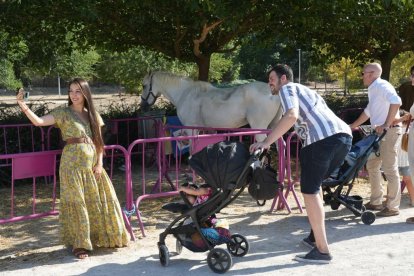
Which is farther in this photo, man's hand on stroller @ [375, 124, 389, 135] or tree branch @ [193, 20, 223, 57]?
tree branch @ [193, 20, 223, 57]

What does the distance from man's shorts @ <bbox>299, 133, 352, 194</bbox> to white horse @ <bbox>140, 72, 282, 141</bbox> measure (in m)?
4.14

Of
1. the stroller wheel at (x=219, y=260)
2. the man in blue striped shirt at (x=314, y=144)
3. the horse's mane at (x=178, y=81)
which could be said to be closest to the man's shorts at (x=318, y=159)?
the man in blue striped shirt at (x=314, y=144)

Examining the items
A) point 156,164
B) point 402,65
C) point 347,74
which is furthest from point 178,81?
point 347,74

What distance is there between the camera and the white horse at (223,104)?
30.0 feet

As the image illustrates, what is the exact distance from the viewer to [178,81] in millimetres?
9750

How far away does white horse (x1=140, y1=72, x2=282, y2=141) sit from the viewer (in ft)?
30.0

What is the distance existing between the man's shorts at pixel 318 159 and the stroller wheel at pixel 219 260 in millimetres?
942

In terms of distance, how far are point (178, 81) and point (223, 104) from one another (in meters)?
1.04

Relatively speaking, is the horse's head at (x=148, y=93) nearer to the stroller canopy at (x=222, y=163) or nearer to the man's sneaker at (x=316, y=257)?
the stroller canopy at (x=222, y=163)

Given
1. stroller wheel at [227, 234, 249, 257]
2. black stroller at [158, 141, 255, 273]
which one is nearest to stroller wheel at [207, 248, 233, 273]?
black stroller at [158, 141, 255, 273]

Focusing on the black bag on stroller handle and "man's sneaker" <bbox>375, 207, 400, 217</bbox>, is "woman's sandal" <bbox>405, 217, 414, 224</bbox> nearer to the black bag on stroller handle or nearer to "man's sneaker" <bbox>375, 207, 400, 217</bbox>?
Answer: "man's sneaker" <bbox>375, 207, 400, 217</bbox>

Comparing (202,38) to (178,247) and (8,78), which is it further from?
(8,78)

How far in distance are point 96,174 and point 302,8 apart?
16.9ft

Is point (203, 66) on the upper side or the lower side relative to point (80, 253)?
upper
